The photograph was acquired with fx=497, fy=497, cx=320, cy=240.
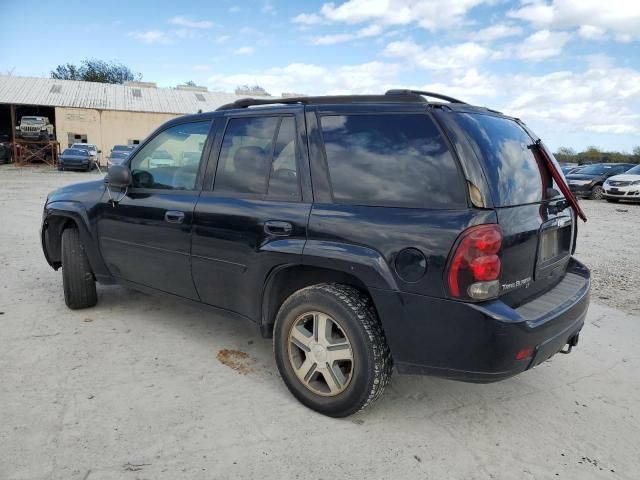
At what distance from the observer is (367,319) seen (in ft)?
9.11

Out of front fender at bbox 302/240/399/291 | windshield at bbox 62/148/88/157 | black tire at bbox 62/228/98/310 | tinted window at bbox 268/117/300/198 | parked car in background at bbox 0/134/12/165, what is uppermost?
tinted window at bbox 268/117/300/198

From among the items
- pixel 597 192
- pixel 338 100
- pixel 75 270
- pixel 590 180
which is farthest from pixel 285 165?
pixel 597 192

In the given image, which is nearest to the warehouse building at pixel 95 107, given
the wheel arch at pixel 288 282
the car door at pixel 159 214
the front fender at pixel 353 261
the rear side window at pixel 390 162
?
the car door at pixel 159 214

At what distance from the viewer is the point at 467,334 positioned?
8.18 feet

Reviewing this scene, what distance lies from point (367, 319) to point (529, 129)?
1786 mm

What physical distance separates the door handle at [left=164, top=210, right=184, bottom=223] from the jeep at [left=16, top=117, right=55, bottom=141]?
119 ft

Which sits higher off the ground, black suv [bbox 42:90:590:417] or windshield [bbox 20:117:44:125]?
windshield [bbox 20:117:44:125]

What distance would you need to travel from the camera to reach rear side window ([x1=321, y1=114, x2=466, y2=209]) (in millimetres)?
2604

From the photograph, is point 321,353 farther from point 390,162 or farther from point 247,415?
point 390,162

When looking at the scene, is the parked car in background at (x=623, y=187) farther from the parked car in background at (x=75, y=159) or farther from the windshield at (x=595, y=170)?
the parked car in background at (x=75, y=159)

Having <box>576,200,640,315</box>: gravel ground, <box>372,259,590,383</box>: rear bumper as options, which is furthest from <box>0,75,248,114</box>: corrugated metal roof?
<box>372,259,590,383</box>: rear bumper

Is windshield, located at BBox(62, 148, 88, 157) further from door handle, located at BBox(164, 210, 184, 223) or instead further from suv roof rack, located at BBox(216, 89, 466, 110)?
suv roof rack, located at BBox(216, 89, 466, 110)

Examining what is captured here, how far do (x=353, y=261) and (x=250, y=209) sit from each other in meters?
0.87

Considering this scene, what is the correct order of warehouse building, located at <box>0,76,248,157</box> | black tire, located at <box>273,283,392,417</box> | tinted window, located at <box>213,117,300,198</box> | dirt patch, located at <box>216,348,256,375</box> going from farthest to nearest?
warehouse building, located at <box>0,76,248,157</box>
dirt patch, located at <box>216,348,256,375</box>
tinted window, located at <box>213,117,300,198</box>
black tire, located at <box>273,283,392,417</box>
